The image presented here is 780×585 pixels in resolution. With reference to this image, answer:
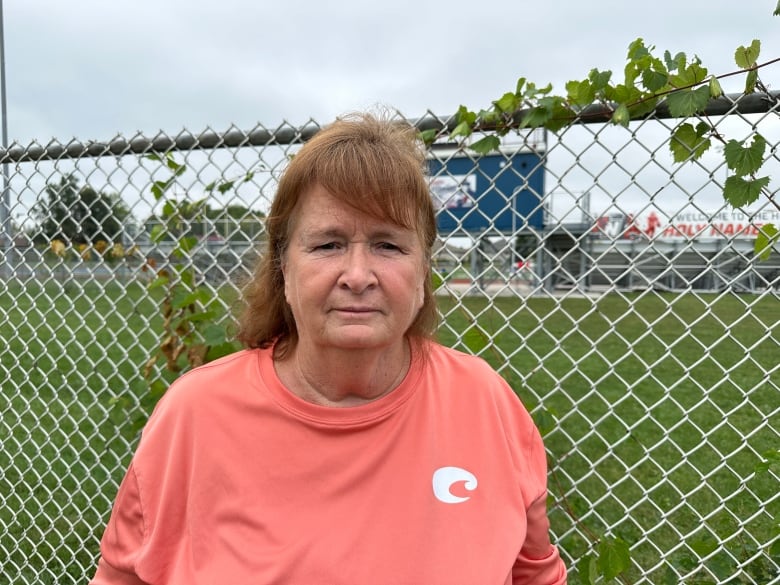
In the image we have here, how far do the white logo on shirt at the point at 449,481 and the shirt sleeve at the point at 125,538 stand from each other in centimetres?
70

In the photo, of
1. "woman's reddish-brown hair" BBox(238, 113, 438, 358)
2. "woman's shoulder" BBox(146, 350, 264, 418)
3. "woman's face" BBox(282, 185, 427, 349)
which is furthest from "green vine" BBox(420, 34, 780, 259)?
"woman's shoulder" BBox(146, 350, 264, 418)

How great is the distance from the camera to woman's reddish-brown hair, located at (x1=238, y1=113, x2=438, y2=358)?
1.32 m

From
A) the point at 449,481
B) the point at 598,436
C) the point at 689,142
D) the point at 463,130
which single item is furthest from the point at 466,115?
the point at 598,436

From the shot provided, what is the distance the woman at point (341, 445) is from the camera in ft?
4.38

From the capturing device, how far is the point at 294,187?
139 centimetres

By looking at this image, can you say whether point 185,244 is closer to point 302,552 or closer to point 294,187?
point 294,187

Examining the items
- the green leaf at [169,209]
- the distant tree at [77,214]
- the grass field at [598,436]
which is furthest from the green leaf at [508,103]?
the distant tree at [77,214]

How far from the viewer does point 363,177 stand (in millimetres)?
1312

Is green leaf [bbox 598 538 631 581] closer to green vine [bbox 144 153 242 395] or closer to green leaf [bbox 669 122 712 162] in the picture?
green leaf [bbox 669 122 712 162]

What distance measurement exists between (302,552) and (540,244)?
1135 millimetres

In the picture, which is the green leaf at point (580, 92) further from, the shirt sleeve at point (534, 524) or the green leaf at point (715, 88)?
the shirt sleeve at point (534, 524)

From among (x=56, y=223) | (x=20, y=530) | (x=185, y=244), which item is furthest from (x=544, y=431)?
(x=20, y=530)

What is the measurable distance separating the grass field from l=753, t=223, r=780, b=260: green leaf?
0.49ft

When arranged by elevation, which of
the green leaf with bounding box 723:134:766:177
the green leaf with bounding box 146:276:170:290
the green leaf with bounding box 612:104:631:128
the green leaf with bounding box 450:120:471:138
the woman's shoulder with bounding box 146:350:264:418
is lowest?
the woman's shoulder with bounding box 146:350:264:418
